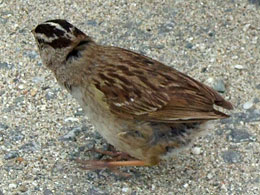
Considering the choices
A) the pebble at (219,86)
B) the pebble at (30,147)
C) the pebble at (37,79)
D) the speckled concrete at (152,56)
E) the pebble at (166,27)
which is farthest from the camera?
the pebble at (166,27)

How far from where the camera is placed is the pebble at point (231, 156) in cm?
596

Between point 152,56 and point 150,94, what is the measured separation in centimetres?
178

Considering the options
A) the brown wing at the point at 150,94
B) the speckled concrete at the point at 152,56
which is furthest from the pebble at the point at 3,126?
the brown wing at the point at 150,94

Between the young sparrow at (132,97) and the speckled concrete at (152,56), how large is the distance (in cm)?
44

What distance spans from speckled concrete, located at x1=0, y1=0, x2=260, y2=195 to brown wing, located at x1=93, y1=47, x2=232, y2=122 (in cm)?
68

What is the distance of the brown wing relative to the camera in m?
5.41

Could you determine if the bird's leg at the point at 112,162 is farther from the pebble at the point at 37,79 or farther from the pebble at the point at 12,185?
the pebble at the point at 37,79

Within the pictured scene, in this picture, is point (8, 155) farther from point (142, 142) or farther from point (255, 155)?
point (255, 155)

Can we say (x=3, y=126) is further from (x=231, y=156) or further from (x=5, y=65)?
(x=231, y=156)

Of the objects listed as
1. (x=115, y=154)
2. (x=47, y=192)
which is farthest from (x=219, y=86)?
(x=47, y=192)

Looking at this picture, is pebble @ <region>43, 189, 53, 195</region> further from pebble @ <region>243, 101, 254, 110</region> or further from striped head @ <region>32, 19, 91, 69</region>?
pebble @ <region>243, 101, 254, 110</region>

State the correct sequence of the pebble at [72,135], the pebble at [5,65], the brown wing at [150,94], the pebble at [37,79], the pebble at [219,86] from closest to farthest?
the brown wing at [150,94] → the pebble at [72,135] → the pebble at [219,86] → the pebble at [37,79] → the pebble at [5,65]

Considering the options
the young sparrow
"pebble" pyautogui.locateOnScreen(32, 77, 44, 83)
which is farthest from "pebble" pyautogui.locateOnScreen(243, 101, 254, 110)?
"pebble" pyautogui.locateOnScreen(32, 77, 44, 83)

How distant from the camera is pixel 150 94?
5461 mm
